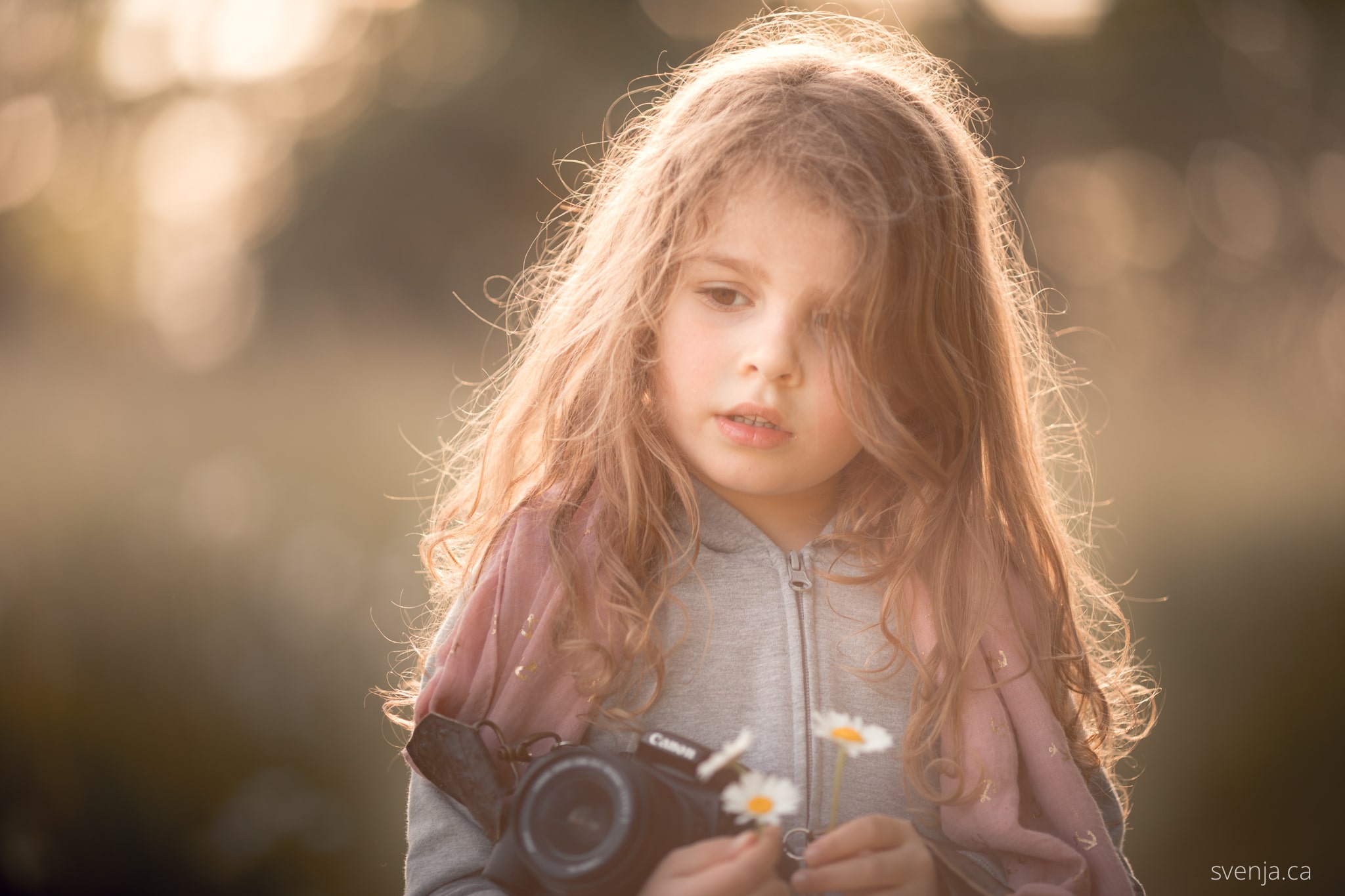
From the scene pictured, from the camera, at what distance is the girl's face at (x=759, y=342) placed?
2.63 feet

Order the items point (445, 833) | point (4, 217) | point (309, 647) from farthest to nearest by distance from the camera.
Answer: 1. point (309, 647)
2. point (4, 217)
3. point (445, 833)

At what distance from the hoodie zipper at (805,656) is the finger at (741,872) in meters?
0.16

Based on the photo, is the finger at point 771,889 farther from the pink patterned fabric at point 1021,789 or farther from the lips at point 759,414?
the lips at point 759,414

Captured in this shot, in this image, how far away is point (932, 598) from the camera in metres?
0.90

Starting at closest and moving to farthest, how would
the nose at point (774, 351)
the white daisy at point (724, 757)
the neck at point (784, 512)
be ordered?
the white daisy at point (724, 757) < the nose at point (774, 351) < the neck at point (784, 512)

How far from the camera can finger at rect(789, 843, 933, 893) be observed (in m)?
0.69

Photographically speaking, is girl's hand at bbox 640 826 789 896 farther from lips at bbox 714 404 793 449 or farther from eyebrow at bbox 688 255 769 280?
eyebrow at bbox 688 255 769 280

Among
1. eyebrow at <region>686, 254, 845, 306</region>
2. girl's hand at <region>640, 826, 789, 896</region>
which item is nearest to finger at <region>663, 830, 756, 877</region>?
girl's hand at <region>640, 826, 789, 896</region>

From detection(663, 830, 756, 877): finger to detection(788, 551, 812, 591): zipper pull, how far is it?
0.83 ft

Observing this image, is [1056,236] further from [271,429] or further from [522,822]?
[522,822]

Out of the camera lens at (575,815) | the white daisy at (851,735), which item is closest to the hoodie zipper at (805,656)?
the white daisy at (851,735)

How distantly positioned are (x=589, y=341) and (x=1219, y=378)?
162 centimetres

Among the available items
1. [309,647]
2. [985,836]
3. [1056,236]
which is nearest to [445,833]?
[985,836]

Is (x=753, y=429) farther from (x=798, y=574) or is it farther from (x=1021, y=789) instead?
(x=1021, y=789)
